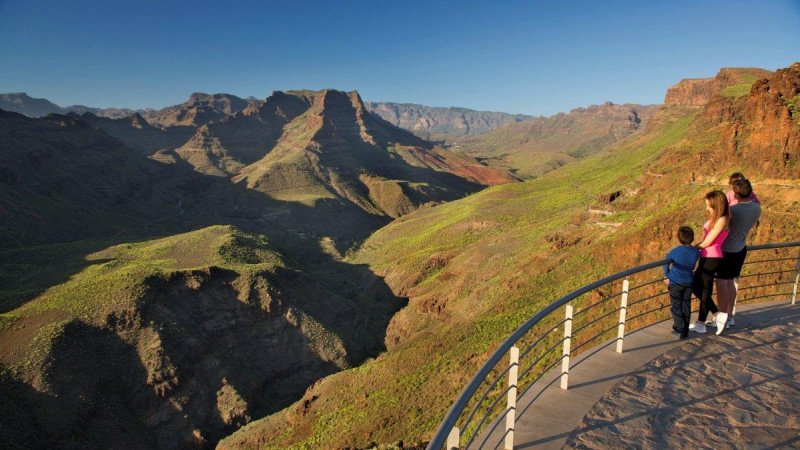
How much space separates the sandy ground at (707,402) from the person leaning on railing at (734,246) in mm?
666

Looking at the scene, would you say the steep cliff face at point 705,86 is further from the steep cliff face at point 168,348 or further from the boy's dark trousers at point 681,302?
the boy's dark trousers at point 681,302

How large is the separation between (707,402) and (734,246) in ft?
10.6

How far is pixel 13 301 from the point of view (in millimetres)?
34719

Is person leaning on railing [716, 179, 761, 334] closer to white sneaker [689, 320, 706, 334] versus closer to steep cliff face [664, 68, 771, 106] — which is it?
white sneaker [689, 320, 706, 334]

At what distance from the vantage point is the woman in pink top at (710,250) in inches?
280

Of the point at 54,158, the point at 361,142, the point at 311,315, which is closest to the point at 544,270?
the point at 311,315

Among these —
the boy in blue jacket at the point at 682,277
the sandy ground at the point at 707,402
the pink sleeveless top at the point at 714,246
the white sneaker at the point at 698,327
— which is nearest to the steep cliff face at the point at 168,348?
the sandy ground at the point at 707,402

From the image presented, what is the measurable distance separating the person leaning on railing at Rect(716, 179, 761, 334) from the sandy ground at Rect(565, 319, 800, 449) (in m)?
0.67

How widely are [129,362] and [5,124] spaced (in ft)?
288

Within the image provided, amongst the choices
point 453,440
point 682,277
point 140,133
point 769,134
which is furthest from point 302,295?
point 140,133

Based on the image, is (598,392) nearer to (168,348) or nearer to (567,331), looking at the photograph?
(567,331)

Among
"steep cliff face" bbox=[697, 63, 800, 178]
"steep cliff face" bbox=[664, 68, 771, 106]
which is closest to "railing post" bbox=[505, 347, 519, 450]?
"steep cliff face" bbox=[697, 63, 800, 178]

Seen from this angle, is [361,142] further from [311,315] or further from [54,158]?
[311,315]

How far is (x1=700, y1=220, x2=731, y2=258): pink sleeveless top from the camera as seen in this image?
7293mm
